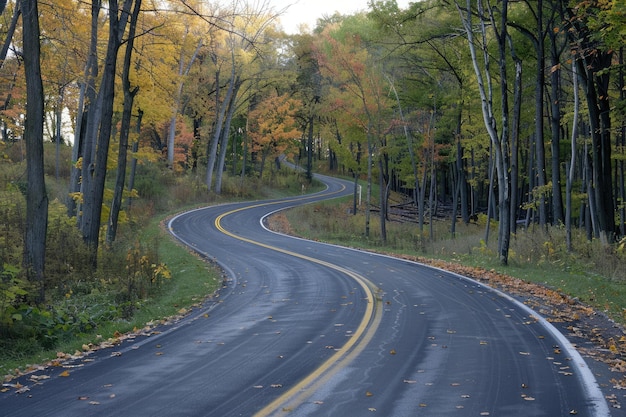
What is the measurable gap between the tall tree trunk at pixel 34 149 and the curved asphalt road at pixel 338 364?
3.32 meters

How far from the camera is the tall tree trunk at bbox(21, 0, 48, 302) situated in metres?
11.3

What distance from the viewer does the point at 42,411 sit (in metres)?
5.93

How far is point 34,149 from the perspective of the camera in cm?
1147

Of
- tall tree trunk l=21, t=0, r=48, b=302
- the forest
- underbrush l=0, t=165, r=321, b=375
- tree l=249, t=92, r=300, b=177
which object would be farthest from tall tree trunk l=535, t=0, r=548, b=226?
tree l=249, t=92, r=300, b=177

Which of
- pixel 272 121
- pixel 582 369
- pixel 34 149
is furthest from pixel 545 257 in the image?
pixel 272 121

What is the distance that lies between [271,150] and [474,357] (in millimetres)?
49878

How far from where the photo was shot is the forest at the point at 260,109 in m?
14.6

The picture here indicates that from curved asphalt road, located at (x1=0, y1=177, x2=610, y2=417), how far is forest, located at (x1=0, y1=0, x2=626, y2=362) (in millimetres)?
2480

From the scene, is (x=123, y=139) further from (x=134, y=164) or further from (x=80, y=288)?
(x=134, y=164)

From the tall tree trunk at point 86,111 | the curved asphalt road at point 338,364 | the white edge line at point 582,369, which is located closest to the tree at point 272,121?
the tall tree trunk at point 86,111

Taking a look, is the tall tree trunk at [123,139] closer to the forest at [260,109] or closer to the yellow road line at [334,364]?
the forest at [260,109]

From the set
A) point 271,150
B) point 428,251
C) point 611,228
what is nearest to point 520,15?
point 611,228

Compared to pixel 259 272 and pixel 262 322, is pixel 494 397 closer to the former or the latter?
pixel 262 322

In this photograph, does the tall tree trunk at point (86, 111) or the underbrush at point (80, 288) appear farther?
the tall tree trunk at point (86, 111)
